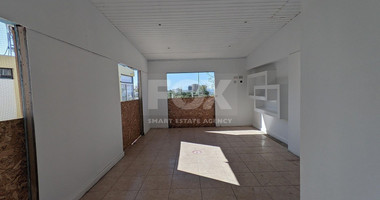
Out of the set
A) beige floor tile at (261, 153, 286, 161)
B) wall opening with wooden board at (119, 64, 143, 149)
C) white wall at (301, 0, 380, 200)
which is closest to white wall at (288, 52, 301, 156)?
beige floor tile at (261, 153, 286, 161)

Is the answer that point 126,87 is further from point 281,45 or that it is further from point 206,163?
point 281,45

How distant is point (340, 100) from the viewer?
3.21ft

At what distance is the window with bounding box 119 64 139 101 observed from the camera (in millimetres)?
4320

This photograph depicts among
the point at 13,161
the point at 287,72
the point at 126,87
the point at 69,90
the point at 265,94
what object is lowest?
the point at 13,161

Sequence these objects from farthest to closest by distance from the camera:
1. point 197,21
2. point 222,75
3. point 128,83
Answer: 1. point 222,75
2. point 128,83
3. point 197,21

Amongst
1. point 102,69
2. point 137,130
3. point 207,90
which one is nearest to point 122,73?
point 102,69

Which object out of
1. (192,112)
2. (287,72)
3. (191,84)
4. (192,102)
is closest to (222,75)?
(191,84)

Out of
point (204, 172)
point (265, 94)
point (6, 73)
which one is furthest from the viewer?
point (265, 94)

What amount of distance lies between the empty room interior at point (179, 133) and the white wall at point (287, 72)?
0.03 meters

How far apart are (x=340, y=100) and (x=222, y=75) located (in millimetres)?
5983

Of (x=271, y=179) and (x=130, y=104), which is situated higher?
(x=130, y=104)

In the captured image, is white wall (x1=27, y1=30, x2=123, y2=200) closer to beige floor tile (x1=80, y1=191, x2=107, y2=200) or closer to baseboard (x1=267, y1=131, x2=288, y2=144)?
beige floor tile (x1=80, y1=191, x2=107, y2=200)

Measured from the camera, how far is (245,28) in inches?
153

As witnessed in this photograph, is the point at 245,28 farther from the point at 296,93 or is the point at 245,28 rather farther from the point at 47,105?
the point at 47,105
